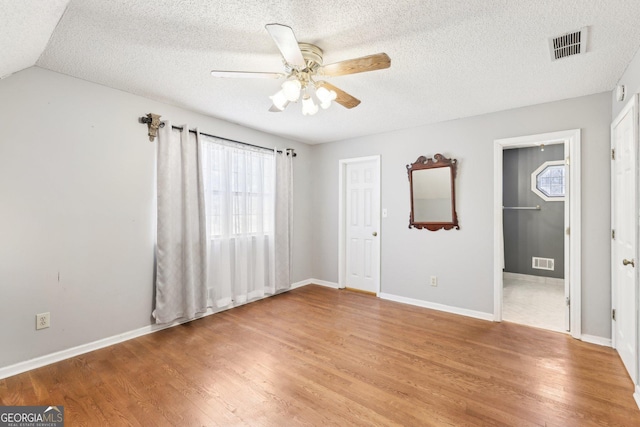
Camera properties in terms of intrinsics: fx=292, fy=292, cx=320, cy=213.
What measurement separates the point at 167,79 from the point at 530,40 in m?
2.85

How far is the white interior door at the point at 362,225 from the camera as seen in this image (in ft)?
14.8

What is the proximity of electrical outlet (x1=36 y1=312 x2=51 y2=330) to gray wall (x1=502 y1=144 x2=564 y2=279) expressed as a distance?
6.54 m

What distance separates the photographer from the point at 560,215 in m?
4.94

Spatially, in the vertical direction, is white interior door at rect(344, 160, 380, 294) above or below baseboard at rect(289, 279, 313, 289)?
above

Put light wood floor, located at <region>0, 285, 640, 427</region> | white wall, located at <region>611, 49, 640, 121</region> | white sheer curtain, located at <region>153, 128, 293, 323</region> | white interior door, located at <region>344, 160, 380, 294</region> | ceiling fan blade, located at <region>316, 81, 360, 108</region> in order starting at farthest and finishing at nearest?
1. white interior door, located at <region>344, 160, 380, 294</region>
2. white sheer curtain, located at <region>153, 128, 293, 323</region>
3. ceiling fan blade, located at <region>316, 81, 360, 108</region>
4. white wall, located at <region>611, 49, 640, 121</region>
5. light wood floor, located at <region>0, 285, 640, 427</region>

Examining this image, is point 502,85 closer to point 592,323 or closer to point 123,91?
point 592,323

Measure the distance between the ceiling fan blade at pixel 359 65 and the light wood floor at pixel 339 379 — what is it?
7.17ft

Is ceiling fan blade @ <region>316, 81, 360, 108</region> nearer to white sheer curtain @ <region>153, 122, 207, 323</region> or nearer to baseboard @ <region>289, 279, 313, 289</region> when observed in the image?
white sheer curtain @ <region>153, 122, 207, 323</region>

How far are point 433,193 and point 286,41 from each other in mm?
2897

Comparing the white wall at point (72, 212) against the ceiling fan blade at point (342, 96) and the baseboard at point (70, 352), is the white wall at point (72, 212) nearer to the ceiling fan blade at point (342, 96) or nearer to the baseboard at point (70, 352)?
the baseboard at point (70, 352)

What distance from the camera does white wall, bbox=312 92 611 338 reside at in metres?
2.84

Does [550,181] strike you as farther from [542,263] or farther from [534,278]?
[534,278]

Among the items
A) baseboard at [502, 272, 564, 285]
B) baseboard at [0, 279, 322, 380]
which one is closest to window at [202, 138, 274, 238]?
baseboard at [0, 279, 322, 380]

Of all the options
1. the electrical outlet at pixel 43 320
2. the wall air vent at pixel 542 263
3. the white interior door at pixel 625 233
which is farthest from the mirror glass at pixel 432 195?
the electrical outlet at pixel 43 320
